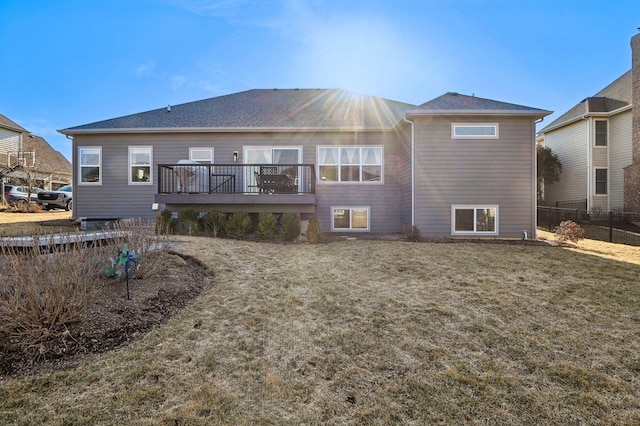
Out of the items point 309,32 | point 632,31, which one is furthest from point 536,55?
point 309,32

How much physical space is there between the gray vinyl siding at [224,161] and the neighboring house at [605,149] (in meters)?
11.8

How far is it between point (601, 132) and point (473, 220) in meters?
12.0

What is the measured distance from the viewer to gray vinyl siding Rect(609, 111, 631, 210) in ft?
48.4

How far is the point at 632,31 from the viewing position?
575 inches

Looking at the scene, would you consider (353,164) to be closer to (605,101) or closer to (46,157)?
(605,101)

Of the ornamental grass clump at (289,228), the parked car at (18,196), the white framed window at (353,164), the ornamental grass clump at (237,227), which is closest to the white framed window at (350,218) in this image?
the white framed window at (353,164)

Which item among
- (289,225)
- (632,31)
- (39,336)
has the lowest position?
(39,336)

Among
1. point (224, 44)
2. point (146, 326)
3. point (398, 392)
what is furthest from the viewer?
point (224, 44)

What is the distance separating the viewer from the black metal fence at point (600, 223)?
34.7ft

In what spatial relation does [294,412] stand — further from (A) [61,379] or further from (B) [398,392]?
(A) [61,379]

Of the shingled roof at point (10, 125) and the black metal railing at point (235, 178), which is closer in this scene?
the black metal railing at point (235, 178)

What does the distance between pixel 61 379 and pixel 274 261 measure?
4.07 metres

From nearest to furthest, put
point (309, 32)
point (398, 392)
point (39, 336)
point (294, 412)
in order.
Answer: point (294, 412)
point (398, 392)
point (39, 336)
point (309, 32)

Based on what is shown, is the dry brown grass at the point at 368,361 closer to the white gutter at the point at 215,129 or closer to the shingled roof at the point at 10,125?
the white gutter at the point at 215,129
